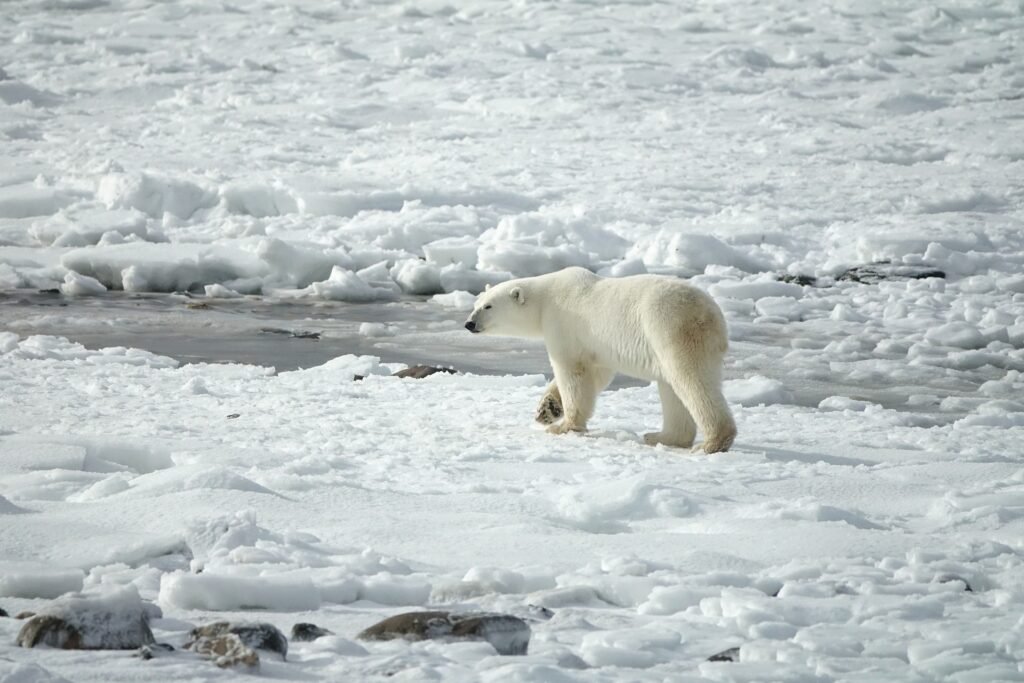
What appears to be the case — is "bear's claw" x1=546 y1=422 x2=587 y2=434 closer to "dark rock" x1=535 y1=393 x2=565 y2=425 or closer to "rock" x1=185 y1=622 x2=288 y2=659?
"dark rock" x1=535 y1=393 x2=565 y2=425

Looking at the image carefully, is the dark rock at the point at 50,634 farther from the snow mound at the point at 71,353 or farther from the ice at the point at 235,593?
the snow mound at the point at 71,353

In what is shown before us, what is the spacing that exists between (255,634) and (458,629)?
46cm

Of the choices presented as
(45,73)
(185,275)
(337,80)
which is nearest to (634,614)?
(185,275)

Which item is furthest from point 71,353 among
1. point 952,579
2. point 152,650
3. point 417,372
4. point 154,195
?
point 154,195

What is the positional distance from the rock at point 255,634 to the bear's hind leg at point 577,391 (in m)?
3.29

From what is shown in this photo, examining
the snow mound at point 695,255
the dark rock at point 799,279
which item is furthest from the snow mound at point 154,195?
the dark rock at point 799,279

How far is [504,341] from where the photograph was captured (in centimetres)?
926

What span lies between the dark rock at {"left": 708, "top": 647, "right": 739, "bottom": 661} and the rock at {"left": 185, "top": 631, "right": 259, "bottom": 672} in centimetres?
101

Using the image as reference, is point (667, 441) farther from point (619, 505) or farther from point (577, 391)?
point (619, 505)

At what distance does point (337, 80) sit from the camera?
19.9 m

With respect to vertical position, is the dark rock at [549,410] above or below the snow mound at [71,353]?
above

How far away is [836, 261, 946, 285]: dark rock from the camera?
11.2 meters

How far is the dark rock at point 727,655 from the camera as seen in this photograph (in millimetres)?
2732

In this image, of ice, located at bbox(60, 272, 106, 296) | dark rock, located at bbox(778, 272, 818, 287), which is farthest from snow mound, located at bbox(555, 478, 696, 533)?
ice, located at bbox(60, 272, 106, 296)
